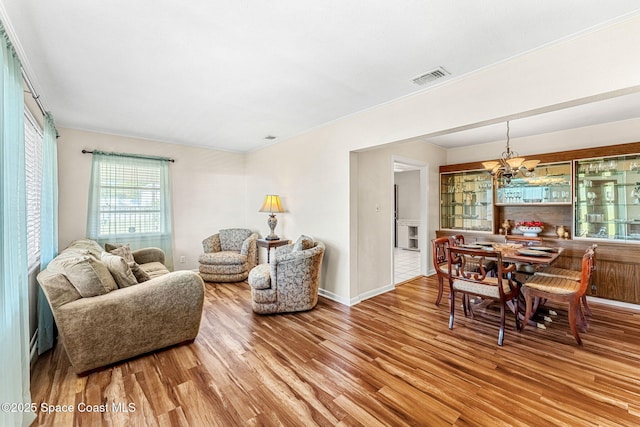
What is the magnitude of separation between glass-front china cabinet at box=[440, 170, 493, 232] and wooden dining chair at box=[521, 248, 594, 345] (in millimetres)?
2134

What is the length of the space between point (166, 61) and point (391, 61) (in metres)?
1.90

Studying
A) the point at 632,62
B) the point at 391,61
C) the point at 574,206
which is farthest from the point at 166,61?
the point at 574,206

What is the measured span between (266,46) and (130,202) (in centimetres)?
392

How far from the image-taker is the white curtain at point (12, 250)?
4.66ft

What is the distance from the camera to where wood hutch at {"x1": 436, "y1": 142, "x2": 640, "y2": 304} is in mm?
3604

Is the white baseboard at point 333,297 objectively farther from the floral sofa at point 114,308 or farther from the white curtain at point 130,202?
the white curtain at point 130,202

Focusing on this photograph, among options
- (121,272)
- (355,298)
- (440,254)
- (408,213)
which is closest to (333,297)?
(355,298)

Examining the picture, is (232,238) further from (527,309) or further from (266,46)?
(527,309)

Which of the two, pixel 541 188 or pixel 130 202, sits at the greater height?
pixel 541 188

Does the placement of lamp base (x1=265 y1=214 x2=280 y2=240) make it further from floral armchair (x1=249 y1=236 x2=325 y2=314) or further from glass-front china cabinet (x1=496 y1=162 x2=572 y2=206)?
glass-front china cabinet (x1=496 y1=162 x2=572 y2=206)

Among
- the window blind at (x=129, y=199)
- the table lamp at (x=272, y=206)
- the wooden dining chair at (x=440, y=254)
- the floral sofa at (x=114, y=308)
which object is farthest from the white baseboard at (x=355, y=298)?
the window blind at (x=129, y=199)

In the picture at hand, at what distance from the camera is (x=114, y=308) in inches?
87.3

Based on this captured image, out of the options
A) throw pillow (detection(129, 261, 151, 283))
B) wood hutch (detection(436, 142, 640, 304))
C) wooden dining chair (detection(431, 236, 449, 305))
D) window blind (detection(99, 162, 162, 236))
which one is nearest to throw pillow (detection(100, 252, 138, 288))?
throw pillow (detection(129, 261, 151, 283))

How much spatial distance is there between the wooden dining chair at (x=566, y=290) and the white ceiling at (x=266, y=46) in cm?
205
